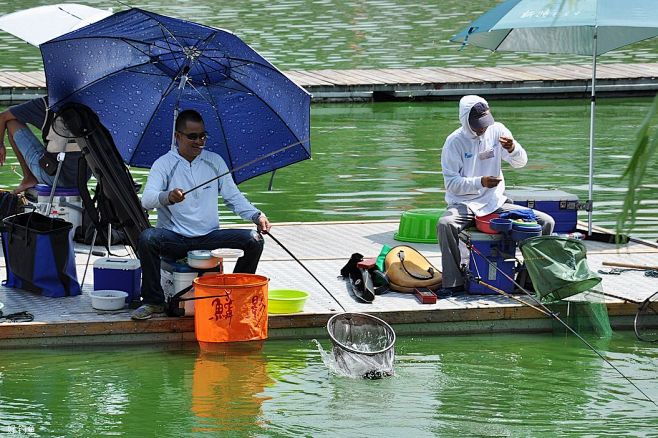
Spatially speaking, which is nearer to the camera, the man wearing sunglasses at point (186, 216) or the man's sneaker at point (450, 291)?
the man wearing sunglasses at point (186, 216)

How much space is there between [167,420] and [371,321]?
54.3 inches

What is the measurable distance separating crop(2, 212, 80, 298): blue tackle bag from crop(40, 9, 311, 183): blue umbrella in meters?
0.62

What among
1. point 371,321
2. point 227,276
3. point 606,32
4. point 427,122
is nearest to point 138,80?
point 227,276

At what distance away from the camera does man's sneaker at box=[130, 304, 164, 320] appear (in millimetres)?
7055

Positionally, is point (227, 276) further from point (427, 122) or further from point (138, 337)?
point (427, 122)

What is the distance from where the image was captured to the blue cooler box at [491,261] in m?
7.65

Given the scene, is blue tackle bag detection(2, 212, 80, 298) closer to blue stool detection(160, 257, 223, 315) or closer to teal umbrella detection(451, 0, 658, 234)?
blue stool detection(160, 257, 223, 315)

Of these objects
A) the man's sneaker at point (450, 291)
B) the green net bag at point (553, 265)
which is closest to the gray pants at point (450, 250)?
the man's sneaker at point (450, 291)

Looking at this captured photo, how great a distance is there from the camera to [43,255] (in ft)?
24.7

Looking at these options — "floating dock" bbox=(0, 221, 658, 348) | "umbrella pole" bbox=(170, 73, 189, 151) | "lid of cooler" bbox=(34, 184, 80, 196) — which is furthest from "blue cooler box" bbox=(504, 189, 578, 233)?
"lid of cooler" bbox=(34, 184, 80, 196)

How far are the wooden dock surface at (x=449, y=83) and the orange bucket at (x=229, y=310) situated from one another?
10.9 m

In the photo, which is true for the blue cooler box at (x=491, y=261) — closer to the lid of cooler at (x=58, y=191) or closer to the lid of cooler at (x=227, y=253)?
the lid of cooler at (x=227, y=253)

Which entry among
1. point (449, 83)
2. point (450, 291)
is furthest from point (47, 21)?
point (449, 83)

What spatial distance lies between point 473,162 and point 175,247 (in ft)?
6.53
